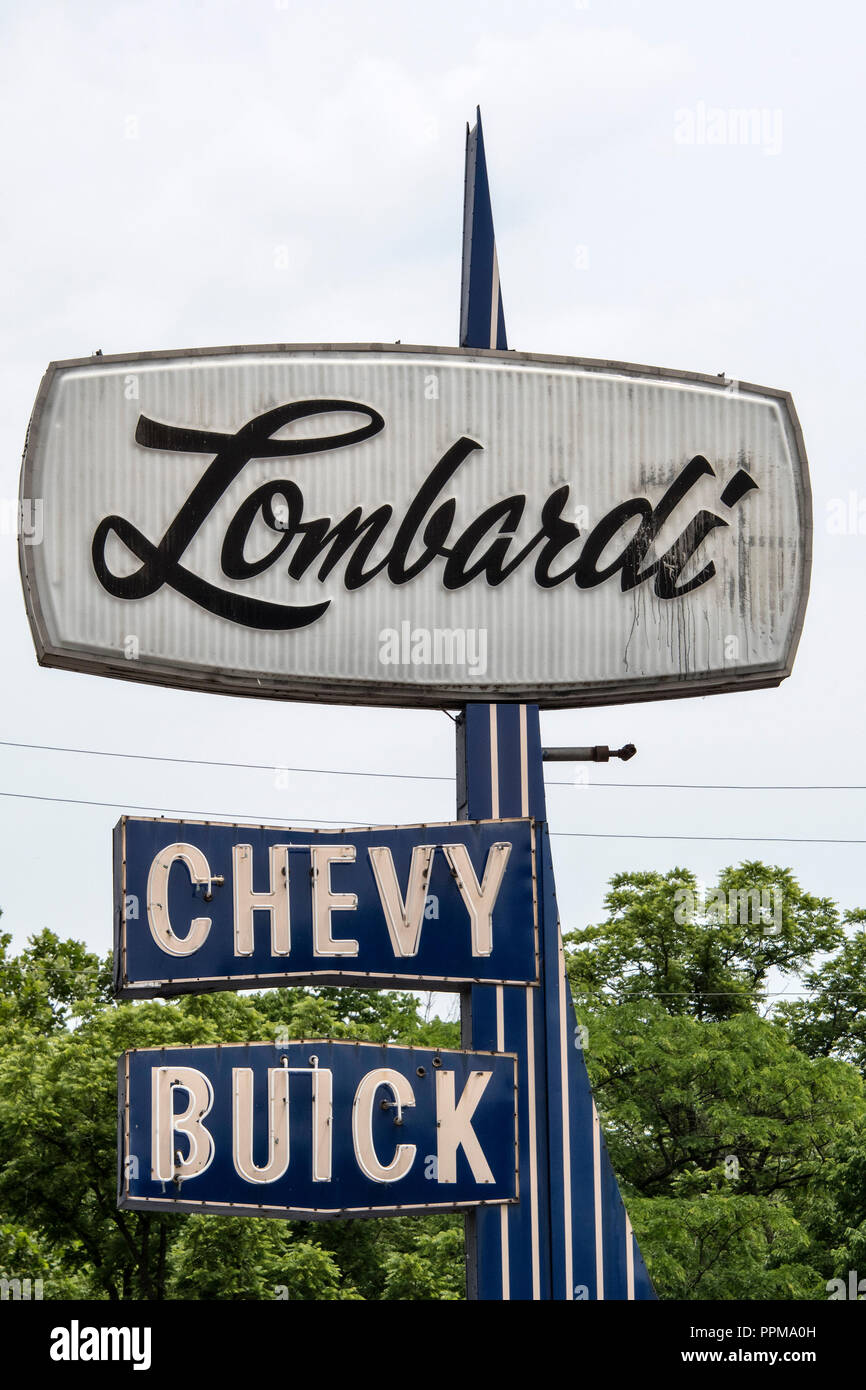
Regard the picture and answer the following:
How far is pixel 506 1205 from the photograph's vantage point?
13.4 meters

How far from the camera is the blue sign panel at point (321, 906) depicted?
13375 mm

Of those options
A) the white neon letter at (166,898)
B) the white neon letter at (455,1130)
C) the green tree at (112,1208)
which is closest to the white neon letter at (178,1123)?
the white neon letter at (166,898)

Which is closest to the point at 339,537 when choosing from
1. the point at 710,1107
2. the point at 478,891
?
the point at 478,891

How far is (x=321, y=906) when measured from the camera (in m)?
13.7

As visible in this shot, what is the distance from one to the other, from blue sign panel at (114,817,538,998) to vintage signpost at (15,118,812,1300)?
24mm

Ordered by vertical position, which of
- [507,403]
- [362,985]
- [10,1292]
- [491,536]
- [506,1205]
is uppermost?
[507,403]

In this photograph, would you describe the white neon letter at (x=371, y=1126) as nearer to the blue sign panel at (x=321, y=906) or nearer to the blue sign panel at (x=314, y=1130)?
the blue sign panel at (x=314, y=1130)

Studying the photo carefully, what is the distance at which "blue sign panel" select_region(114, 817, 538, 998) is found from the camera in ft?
43.9

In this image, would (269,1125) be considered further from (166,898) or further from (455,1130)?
(166,898)

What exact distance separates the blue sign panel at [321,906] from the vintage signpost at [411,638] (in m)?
0.02

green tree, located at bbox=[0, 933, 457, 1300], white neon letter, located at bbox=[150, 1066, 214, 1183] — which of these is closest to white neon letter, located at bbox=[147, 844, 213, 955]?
white neon letter, located at bbox=[150, 1066, 214, 1183]

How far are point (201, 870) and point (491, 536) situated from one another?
3725 mm
